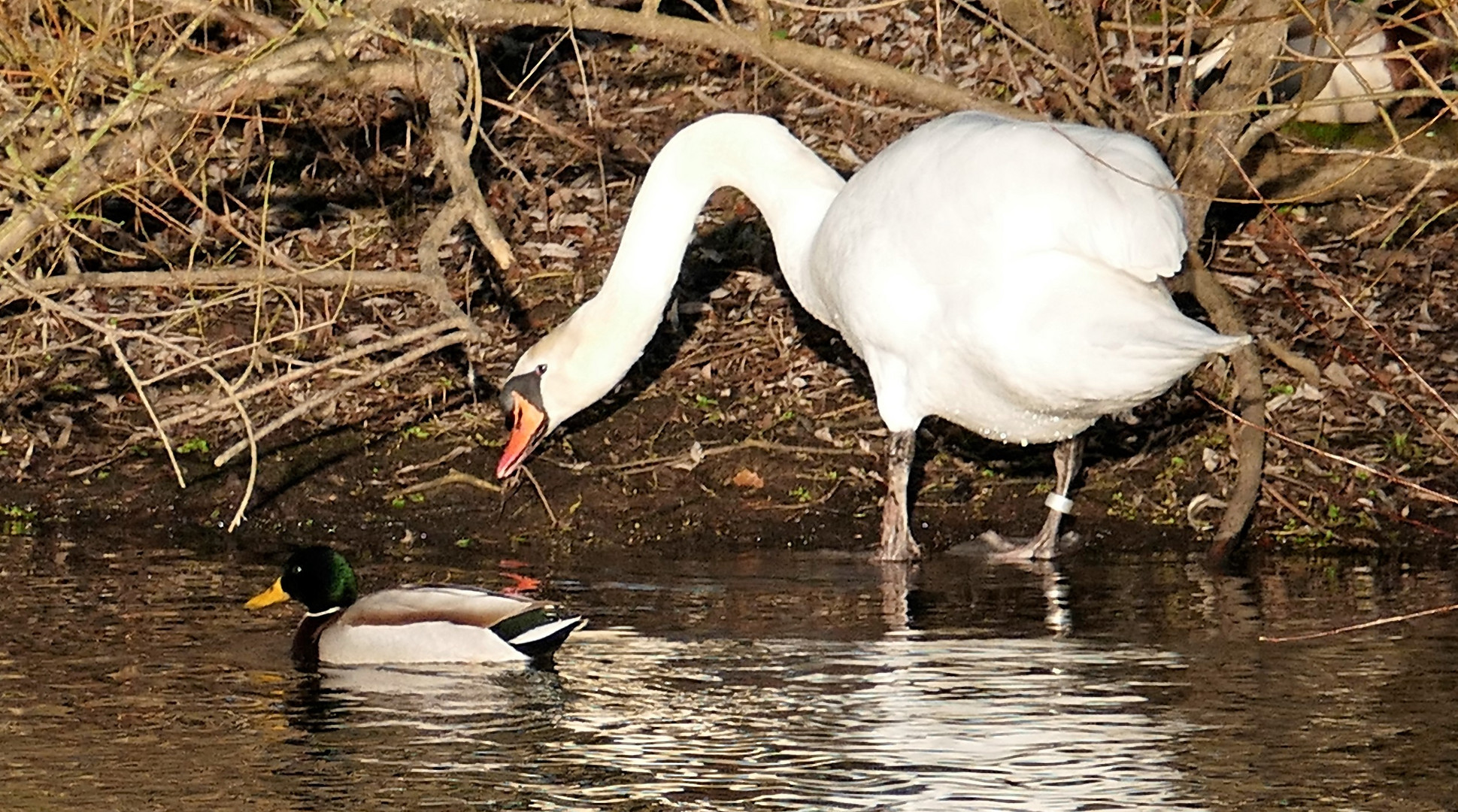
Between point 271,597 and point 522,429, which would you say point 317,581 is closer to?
point 271,597

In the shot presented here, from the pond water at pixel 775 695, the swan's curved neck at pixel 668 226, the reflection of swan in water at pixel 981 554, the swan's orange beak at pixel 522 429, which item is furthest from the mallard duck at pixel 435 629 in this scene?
the swan's curved neck at pixel 668 226

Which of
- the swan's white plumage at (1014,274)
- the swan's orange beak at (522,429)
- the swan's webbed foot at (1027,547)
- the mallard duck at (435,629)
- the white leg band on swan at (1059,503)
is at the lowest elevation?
the mallard duck at (435,629)

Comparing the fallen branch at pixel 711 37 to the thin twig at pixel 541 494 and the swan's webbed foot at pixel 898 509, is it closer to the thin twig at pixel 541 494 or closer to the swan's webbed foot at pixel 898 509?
the swan's webbed foot at pixel 898 509

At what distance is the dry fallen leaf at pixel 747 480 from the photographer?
10.2 m

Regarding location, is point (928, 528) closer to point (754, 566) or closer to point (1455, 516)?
point (754, 566)

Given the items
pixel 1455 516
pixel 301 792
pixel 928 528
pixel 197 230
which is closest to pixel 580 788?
pixel 301 792

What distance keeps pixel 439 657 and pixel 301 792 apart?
182 cm

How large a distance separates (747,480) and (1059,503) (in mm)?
1484

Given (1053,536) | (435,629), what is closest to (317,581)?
(435,629)

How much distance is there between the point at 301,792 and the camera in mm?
5719

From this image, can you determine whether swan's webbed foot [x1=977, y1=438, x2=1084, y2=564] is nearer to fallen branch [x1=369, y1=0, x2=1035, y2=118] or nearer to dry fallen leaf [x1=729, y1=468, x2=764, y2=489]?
dry fallen leaf [x1=729, y1=468, x2=764, y2=489]

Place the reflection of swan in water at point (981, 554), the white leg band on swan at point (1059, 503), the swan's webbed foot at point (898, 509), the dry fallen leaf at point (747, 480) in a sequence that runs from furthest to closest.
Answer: the dry fallen leaf at point (747, 480) → the white leg band on swan at point (1059, 503) → the swan's webbed foot at point (898, 509) → the reflection of swan in water at point (981, 554)

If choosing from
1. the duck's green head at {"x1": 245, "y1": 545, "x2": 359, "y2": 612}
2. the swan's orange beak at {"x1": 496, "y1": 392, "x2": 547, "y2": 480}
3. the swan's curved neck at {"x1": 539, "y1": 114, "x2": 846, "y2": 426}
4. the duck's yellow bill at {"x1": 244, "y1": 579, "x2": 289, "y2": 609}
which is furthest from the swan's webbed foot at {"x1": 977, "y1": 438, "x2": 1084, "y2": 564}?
the duck's yellow bill at {"x1": 244, "y1": 579, "x2": 289, "y2": 609}

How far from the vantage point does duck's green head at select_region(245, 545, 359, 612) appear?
26.1 ft
